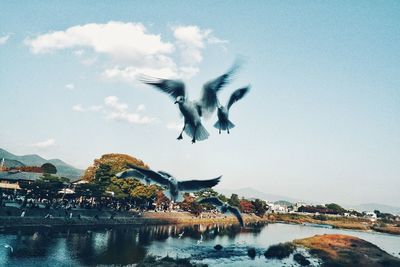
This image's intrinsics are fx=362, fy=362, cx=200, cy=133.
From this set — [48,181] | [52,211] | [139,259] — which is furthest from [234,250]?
[48,181]

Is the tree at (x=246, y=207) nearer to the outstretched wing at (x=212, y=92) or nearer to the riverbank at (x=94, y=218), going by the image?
the riverbank at (x=94, y=218)

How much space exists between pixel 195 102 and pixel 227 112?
1.47 metres

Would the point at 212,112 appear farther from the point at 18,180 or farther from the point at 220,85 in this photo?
the point at 18,180

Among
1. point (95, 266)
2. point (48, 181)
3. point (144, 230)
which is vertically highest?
point (48, 181)

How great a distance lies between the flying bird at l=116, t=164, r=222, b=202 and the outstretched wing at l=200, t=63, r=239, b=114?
2435mm

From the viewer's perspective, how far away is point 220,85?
1180 cm

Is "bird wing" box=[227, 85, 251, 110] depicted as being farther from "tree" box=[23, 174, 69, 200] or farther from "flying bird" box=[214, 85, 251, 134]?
"tree" box=[23, 174, 69, 200]

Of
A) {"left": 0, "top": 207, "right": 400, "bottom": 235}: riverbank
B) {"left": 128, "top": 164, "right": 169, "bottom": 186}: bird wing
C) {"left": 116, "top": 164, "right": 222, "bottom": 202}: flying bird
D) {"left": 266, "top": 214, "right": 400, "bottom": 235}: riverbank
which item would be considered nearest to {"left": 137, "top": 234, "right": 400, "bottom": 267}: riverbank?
{"left": 0, "top": 207, "right": 400, "bottom": 235}: riverbank

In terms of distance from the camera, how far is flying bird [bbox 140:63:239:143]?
36.9 ft

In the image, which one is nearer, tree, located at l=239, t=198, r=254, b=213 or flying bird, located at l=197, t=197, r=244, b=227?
flying bird, located at l=197, t=197, r=244, b=227

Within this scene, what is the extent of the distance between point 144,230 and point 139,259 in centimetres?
2236

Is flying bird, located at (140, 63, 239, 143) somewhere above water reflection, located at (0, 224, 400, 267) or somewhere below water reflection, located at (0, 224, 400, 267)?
above

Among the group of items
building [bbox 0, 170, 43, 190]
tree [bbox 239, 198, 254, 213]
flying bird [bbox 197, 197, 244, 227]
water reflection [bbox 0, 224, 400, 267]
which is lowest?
water reflection [bbox 0, 224, 400, 267]

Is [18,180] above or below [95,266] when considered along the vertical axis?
above
